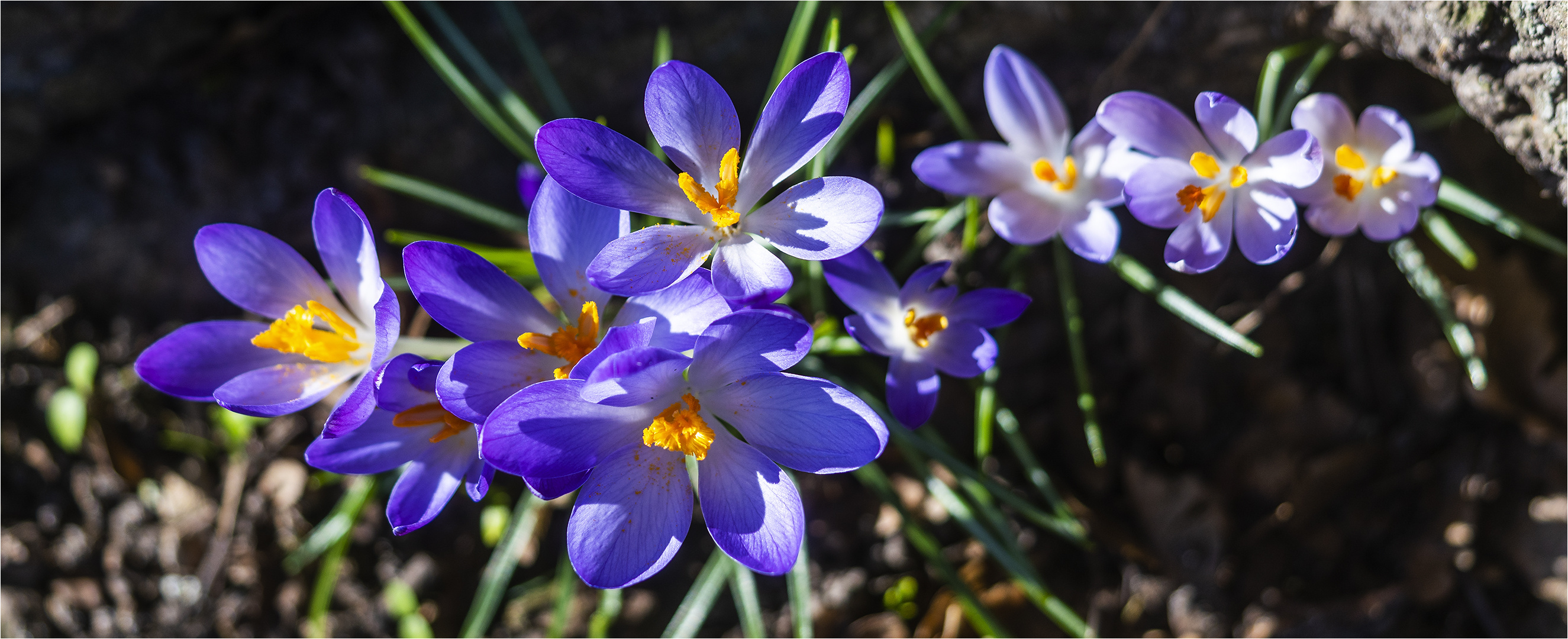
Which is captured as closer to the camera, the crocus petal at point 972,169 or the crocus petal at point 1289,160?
the crocus petal at point 1289,160

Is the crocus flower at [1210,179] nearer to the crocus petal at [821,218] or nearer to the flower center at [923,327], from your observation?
the flower center at [923,327]

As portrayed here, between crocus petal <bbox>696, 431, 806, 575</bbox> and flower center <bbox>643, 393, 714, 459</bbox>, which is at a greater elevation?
flower center <bbox>643, 393, 714, 459</bbox>

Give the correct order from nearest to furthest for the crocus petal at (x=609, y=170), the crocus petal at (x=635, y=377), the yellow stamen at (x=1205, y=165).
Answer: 1. the crocus petal at (x=635, y=377)
2. the crocus petal at (x=609, y=170)
3. the yellow stamen at (x=1205, y=165)

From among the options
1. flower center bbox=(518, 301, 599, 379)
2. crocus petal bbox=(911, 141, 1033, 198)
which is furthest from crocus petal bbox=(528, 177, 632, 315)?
crocus petal bbox=(911, 141, 1033, 198)

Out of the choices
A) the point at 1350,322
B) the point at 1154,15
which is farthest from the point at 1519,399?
the point at 1154,15

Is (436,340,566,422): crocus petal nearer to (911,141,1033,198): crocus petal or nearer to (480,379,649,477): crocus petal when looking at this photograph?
(480,379,649,477): crocus petal

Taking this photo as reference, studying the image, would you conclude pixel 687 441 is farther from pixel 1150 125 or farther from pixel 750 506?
pixel 1150 125

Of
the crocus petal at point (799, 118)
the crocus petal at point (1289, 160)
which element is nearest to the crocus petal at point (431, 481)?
the crocus petal at point (799, 118)
